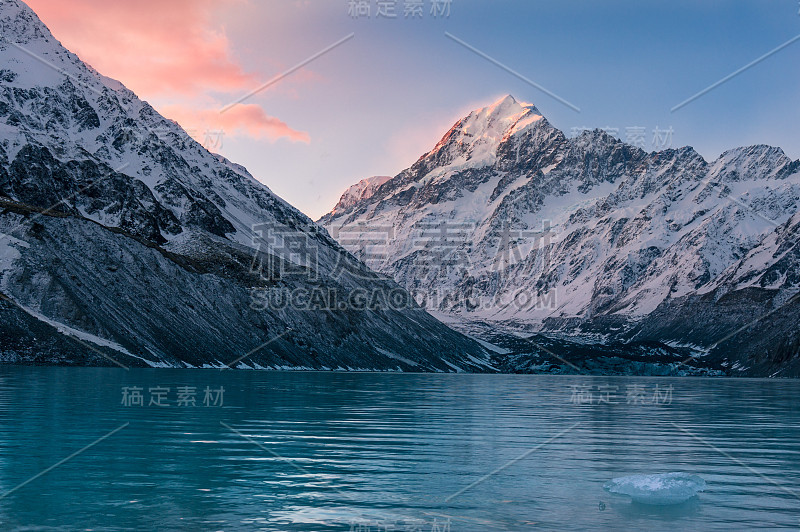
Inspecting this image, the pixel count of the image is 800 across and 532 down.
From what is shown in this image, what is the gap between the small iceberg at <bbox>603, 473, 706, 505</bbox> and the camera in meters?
29.1

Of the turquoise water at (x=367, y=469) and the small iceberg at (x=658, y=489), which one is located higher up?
the small iceberg at (x=658, y=489)

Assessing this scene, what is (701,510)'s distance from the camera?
27.8 m

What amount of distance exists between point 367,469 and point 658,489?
12395 millimetres

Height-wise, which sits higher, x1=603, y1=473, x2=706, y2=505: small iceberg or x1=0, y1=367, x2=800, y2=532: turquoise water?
x1=603, y1=473, x2=706, y2=505: small iceberg

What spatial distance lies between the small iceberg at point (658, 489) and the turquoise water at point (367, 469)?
47 centimetres

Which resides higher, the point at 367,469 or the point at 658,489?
the point at 658,489

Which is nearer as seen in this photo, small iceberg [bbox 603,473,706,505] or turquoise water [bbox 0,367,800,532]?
turquoise water [bbox 0,367,800,532]

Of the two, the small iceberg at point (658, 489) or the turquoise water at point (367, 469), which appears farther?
the small iceberg at point (658, 489)

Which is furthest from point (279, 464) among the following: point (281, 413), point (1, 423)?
point (281, 413)

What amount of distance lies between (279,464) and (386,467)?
15.3 ft

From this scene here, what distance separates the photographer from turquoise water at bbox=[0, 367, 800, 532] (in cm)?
2581

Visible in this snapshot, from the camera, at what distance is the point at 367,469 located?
1419 inches

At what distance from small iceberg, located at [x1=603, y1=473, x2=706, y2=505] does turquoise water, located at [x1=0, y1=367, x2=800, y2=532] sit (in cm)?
47

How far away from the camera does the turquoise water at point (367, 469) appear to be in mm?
25812
